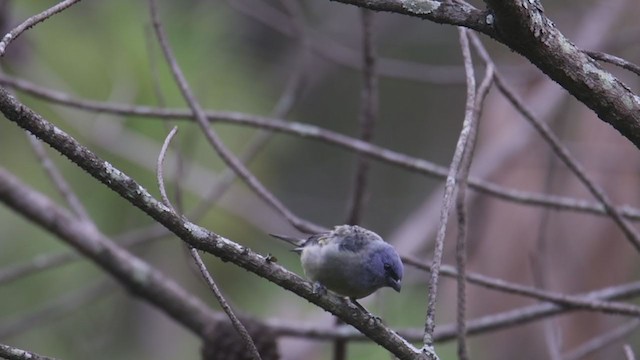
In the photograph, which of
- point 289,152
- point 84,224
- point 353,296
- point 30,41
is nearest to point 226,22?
point 289,152

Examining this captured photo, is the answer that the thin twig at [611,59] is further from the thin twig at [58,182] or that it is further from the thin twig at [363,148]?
the thin twig at [58,182]

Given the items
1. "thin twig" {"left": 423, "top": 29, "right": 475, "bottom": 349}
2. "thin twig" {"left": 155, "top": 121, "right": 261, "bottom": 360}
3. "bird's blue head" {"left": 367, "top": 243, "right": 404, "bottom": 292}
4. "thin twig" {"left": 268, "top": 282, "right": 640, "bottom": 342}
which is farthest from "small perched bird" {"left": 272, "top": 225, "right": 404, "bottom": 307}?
"thin twig" {"left": 155, "top": 121, "right": 261, "bottom": 360}

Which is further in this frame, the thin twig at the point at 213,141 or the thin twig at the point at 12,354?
the thin twig at the point at 213,141

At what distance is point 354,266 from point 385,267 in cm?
8

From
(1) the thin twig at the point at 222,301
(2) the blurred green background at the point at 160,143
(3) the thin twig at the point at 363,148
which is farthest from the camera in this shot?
(2) the blurred green background at the point at 160,143

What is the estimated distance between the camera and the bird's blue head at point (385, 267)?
2.26 m

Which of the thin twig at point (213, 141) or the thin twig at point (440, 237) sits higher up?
the thin twig at point (213, 141)

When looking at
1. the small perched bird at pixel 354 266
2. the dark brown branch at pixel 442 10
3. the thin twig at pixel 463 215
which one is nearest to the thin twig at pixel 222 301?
the dark brown branch at pixel 442 10

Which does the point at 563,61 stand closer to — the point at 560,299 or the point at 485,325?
the point at 560,299

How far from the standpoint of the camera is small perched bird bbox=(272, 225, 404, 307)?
2.24 metres

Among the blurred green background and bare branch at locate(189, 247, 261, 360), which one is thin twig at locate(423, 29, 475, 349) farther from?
the blurred green background

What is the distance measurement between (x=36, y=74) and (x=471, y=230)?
2.50 metres

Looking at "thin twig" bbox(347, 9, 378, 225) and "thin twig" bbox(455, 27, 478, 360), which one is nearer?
"thin twig" bbox(455, 27, 478, 360)

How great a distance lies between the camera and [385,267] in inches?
89.4
